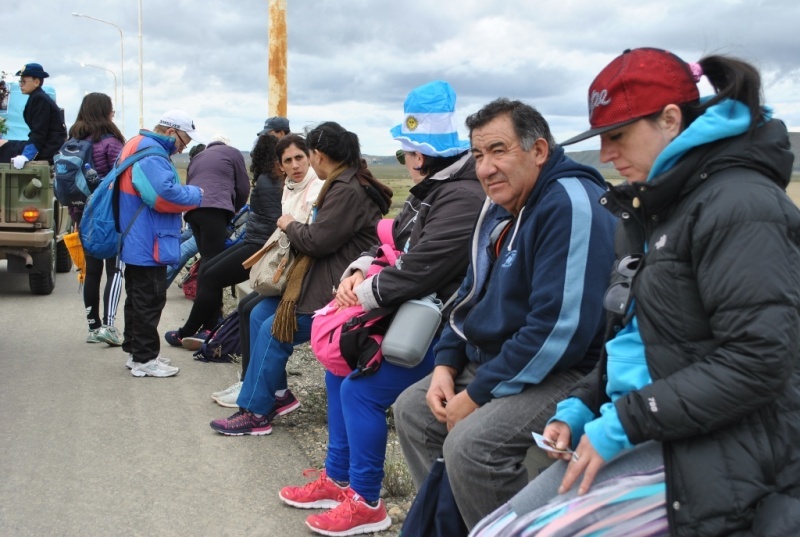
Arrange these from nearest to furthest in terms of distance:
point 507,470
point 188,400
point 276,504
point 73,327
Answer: point 507,470 < point 276,504 < point 188,400 < point 73,327

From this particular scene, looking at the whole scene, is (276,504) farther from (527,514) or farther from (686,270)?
(686,270)

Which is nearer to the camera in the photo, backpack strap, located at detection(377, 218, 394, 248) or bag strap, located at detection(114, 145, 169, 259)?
backpack strap, located at detection(377, 218, 394, 248)

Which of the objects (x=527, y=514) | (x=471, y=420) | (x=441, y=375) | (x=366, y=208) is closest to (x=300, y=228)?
(x=366, y=208)

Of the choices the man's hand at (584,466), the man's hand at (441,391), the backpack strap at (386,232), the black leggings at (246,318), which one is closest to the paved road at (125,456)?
the black leggings at (246,318)

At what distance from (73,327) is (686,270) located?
8.10m

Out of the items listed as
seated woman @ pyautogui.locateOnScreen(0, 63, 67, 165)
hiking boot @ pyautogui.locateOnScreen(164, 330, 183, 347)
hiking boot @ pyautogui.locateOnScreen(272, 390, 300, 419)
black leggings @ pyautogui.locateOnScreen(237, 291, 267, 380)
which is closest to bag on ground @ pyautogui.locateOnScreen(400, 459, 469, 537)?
hiking boot @ pyautogui.locateOnScreen(272, 390, 300, 419)

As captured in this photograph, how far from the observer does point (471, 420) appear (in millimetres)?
3064

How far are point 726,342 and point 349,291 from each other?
2548mm

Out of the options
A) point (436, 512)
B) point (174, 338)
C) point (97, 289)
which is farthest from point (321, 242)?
point (97, 289)

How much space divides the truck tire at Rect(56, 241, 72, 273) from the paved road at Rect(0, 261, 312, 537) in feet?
17.9

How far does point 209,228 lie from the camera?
8.13m

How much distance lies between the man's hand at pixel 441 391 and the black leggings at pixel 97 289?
4.90 m

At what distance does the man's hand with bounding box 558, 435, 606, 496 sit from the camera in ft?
Answer: 7.49

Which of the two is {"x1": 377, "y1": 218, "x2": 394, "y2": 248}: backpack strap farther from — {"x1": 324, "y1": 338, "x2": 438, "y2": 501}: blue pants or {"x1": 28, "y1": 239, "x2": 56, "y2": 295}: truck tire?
{"x1": 28, "y1": 239, "x2": 56, "y2": 295}: truck tire
